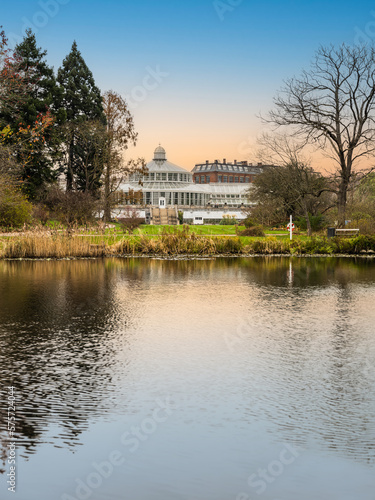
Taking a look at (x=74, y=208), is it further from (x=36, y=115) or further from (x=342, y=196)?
(x=342, y=196)

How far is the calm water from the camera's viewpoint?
199 inches

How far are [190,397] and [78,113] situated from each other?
54.8 meters

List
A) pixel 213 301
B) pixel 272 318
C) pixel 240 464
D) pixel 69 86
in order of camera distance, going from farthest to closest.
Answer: pixel 69 86, pixel 213 301, pixel 272 318, pixel 240 464

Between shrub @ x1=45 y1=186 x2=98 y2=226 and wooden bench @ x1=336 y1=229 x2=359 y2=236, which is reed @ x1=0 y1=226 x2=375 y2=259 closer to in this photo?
wooden bench @ x1=336 y1=229 x2=359 y2=236

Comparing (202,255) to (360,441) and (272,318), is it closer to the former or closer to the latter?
(272,318)

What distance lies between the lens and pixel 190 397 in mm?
7125

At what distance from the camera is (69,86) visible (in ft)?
189

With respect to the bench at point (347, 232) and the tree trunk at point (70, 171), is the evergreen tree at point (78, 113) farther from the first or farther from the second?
the bench at point (347, 232)

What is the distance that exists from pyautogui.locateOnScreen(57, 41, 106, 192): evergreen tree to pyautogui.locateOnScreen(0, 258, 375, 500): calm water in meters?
40.7

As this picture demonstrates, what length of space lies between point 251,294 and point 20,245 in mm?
15545

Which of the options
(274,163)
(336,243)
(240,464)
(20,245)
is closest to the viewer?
(240,464)

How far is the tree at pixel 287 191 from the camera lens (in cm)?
4259

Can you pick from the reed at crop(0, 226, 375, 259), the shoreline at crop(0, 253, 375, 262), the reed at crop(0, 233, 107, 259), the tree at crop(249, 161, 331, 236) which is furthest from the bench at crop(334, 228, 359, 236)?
the reed at crop(0, 233, 107, 259)

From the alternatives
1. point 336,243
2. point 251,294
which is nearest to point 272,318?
point 251,294
